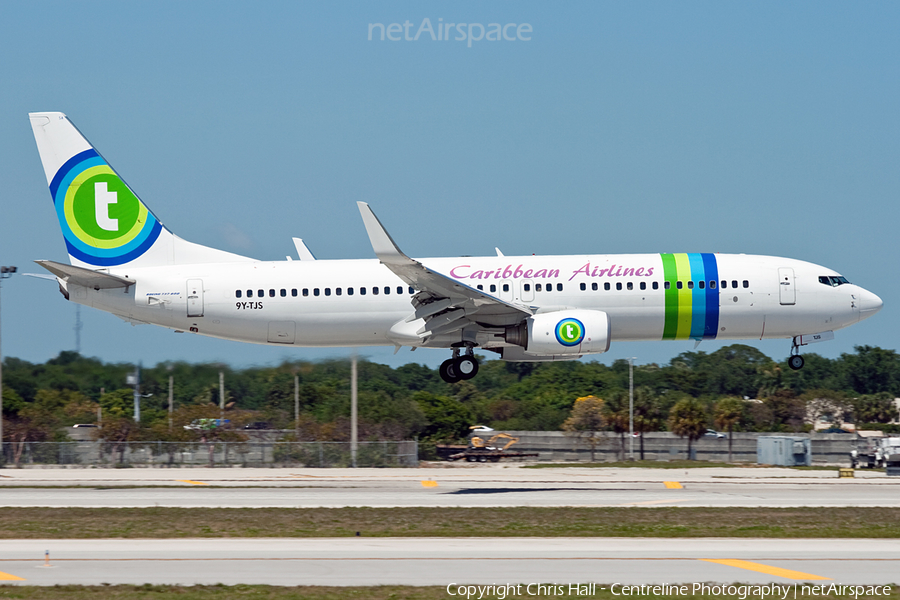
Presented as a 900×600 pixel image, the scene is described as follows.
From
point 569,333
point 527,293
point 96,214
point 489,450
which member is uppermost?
point 96,214

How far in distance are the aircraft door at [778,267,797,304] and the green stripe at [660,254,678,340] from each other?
4.18m

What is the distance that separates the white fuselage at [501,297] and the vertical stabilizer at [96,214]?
4.35 ft

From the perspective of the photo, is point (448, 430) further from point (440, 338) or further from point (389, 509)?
point (389, 509)

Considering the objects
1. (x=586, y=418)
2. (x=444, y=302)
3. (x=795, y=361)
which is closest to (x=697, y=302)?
(x=795, y=361)

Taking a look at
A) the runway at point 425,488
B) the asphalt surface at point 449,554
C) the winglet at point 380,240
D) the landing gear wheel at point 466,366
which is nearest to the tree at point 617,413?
the runway at point 425,488

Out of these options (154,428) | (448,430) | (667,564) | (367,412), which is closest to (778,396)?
(448,430)

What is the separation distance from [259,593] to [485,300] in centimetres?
2025

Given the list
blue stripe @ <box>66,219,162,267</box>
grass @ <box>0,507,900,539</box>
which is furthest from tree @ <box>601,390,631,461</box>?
grass @ <box>0,507,900,539</box>

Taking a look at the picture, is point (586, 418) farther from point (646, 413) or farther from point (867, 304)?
point (867, 304)

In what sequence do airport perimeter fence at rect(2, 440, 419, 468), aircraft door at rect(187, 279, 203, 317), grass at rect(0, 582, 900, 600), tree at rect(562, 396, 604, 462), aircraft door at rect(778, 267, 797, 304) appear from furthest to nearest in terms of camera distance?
tree at rect(562, 396, 604, 462), airport perimeter fence at rect(2, 440, 419, 468), aircraft door at rect(778, 267, 797, 304), aircraft door at rect(187, 279, 203, 317), grass at rect(0, 582, 900, 600)

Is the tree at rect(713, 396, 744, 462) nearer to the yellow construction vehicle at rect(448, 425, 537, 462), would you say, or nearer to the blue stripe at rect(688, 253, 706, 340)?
the yellow construction vehicle at rect(448, 425, 537, 462)

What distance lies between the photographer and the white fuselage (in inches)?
1511

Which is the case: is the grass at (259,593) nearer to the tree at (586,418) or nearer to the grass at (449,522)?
the grass at (449,522)

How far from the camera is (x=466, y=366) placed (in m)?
39.2
